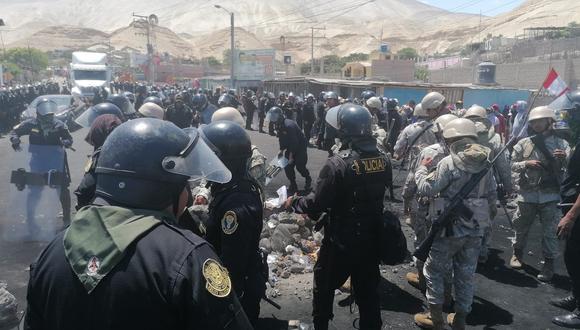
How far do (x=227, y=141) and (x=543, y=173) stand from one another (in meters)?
4.06

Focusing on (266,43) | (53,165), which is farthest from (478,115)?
(266,43)

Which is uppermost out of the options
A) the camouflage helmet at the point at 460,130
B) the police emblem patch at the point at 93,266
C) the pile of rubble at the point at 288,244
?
the camouflage helmet at the point at 460,130

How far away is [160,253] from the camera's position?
4.51 ft

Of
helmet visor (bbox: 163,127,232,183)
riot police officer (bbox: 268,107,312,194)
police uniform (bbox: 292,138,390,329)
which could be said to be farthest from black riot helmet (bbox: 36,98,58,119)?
helmet visor (bbox: 163,127,232,183)

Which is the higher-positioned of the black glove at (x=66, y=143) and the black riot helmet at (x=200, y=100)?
the black riot helmet at (x=200, y=100)

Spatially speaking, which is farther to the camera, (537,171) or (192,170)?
(537,171)

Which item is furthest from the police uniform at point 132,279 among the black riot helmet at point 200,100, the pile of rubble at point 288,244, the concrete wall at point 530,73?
the concrete wall at point 530,73

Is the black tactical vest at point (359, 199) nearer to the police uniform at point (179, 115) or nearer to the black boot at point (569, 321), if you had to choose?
the black boot at point (569, 321)

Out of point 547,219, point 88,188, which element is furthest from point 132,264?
point 547,219

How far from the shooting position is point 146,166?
1.54 meters

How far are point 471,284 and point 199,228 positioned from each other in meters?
2.44

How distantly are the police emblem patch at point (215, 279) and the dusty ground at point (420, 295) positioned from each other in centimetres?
319

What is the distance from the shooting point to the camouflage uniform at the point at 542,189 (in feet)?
17.4

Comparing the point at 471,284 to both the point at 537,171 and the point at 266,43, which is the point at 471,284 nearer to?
the point at 537,171
